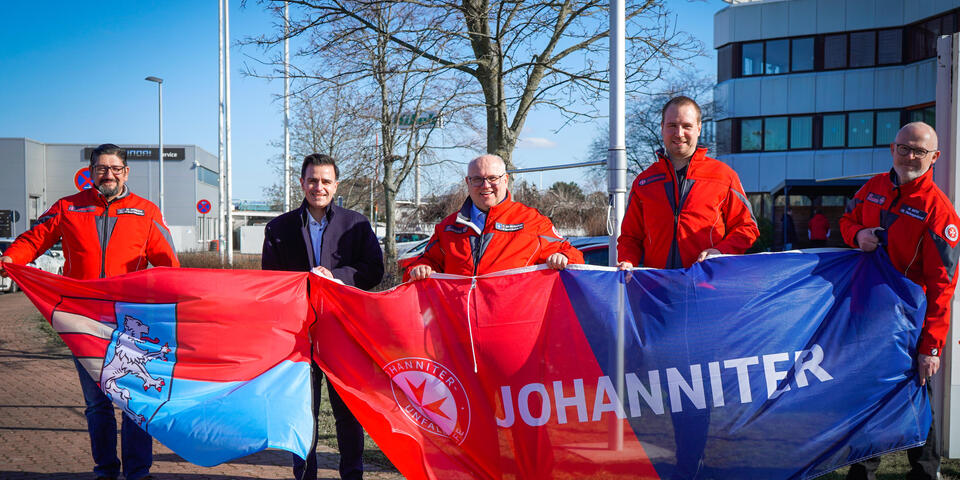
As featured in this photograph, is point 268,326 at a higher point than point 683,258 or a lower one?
lower

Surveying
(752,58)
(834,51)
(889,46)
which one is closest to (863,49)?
(889,46)

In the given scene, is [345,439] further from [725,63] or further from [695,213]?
[725,63]

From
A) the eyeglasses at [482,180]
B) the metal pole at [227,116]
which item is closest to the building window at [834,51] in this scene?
the metal pole at [227,116]

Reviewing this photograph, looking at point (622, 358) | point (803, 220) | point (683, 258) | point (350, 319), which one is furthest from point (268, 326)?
point (803, 220)

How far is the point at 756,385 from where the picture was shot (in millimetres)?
4137

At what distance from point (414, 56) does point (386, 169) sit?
8.26 m

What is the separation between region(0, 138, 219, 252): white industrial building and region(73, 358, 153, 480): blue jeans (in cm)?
4946

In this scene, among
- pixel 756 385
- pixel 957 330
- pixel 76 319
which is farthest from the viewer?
pixel 957 330

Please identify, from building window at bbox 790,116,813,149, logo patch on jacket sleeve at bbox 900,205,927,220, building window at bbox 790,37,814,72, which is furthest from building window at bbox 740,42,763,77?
logo patch on jacket sleeve at bbox 900,205,927,220

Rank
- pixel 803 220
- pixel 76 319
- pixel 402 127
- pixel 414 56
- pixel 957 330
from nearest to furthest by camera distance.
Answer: pixel 76 319 → pixel 957 330 → pixel 414 56 → pixel 402 127 → pixel 803 220

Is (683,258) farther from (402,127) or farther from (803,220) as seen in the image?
(803,220)

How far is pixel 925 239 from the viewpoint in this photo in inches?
163

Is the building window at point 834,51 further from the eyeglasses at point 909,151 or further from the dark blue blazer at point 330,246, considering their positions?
the dark blue blazer at point 330,246

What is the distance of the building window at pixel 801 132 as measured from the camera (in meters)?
31.6
